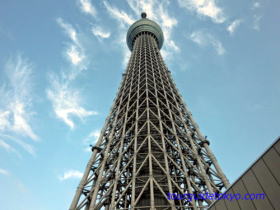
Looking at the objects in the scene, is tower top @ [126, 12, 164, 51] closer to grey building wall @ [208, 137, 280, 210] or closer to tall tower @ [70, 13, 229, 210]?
tall tower @ [70, 13, 229, 210]

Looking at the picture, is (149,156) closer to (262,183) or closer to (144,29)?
(262,183)

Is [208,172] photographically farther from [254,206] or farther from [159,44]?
[159,44]

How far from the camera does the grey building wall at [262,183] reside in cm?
605

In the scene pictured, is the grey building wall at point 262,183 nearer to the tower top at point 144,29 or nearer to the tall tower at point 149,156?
the tall tower at point 149,156

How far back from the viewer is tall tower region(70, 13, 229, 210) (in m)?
14.7

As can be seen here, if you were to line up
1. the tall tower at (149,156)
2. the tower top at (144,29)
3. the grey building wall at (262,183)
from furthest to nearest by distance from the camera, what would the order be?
the tower top at (144,29) < the tall tower at (149,156) < the grey building wall at (262,183)

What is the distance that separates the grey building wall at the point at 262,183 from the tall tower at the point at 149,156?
6.23 m

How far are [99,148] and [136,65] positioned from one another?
22.4m

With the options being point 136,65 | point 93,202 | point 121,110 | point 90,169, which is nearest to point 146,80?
point 121,110

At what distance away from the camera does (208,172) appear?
1703 centimetres

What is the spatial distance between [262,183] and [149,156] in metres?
10.2

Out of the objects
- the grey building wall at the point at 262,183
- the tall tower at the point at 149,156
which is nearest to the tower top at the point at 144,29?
the tall tower at the point at 149,156

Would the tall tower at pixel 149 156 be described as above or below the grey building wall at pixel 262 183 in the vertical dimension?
above

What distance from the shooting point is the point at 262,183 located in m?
6.48
